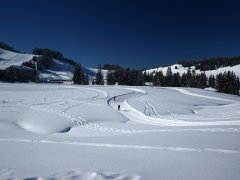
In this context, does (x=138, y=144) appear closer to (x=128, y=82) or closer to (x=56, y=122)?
(x=56, y=122)

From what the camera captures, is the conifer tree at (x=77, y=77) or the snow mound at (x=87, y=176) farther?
the conifer tree at (x=77, y=77)

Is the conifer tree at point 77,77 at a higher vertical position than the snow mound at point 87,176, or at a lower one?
higher

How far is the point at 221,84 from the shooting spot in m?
75.3

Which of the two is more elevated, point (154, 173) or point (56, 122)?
point (154, 173)

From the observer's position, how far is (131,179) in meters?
4.74

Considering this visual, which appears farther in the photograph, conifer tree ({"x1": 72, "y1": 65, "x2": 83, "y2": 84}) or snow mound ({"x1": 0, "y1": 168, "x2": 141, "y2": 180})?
conifer tree ({"x1": 72, "y1": 65, "x2": 83, "y2": 84})

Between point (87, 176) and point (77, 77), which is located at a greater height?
point (77, 77)

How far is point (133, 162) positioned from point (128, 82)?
3967 inches

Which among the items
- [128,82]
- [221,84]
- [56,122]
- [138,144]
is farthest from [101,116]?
[128,82]

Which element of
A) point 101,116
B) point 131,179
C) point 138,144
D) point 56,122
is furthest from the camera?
point 101,116

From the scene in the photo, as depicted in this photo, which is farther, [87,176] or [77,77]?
[77,77]

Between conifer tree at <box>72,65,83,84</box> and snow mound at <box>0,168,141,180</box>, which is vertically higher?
conifer tree at <box>72,65,83,84</box>

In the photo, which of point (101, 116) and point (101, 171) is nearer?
point (101, 171)

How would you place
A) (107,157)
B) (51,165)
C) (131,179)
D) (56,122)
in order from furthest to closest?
(56,122)
(107,157)
(51,165)
(131,179)
